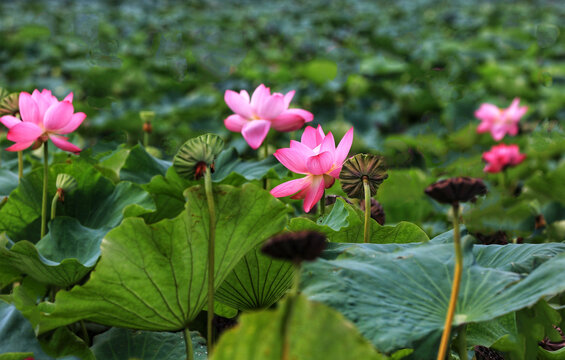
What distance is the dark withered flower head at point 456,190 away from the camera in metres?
0.47

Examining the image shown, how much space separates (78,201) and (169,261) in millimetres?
383

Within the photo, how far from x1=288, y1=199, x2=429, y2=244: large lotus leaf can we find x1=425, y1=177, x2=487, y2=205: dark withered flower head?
9.5 inches

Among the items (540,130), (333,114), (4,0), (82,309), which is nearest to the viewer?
(82,309)

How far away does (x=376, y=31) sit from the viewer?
5082 millimetres

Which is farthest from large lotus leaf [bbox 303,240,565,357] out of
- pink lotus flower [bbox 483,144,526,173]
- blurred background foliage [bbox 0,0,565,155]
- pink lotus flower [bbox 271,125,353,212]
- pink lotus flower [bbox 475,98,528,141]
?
pink lotus flower [bbox 475,98,528,141]

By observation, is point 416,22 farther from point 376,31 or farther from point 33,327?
point 33,327

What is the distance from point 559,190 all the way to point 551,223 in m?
0.10

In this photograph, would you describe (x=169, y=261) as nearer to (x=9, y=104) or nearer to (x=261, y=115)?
→ (x=261, y=115)

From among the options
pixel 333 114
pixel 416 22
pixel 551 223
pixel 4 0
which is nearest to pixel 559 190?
pixel 551 223

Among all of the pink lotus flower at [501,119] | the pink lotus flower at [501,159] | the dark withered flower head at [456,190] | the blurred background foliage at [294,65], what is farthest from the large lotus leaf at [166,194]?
the pink lotus flower at [501,119]

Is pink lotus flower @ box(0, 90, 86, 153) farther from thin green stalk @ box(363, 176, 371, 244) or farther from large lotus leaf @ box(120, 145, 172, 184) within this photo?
thin green stalk @ box(363, 176, 371, 244)

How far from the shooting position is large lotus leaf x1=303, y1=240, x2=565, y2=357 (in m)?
0.51

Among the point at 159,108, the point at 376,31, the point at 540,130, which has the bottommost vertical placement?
the point at 159,108

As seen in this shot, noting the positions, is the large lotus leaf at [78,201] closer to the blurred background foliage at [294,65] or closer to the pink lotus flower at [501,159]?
the blurred background foliage at [294,65]
